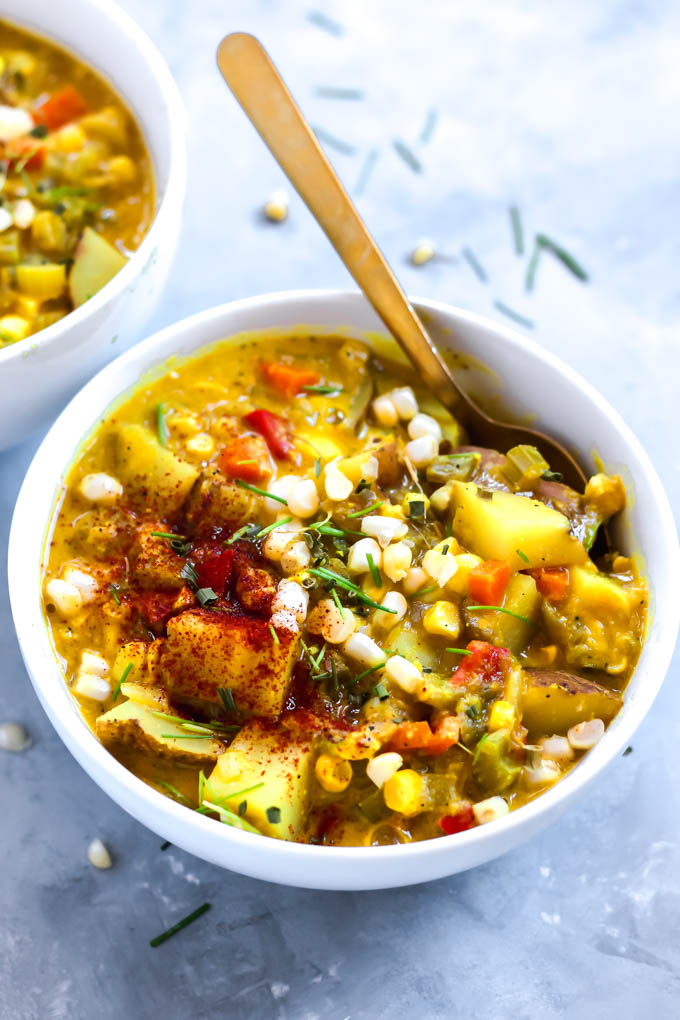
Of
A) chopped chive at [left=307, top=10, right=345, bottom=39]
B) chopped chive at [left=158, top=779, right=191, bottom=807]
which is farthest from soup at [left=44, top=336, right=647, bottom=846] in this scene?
chopped chive at [left=307, top=10, right=345, bottom=39]

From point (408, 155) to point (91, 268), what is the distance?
57.0 inches

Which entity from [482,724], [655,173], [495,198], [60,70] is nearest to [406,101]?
[495,198]

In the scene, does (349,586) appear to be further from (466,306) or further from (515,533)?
(466,306)

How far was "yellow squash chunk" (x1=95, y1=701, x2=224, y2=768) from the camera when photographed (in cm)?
279

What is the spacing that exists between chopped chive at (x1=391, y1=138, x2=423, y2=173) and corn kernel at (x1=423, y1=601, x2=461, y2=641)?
82.0 inches

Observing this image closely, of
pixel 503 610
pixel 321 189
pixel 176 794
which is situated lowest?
pixel 176 794

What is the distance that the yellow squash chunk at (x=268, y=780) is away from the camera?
107 inches

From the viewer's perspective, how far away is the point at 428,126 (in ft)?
14.6

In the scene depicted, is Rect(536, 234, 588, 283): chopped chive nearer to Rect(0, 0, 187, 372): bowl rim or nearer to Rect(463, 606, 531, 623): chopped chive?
Rect(0, 0, 187, 372): bowl rim

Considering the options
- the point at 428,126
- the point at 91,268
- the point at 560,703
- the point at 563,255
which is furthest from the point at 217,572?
the point at 428,126

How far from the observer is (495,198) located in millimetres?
4352

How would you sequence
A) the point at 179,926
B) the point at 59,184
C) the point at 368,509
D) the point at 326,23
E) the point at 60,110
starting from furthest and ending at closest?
the point at 326,23, the point at 60,110, the point at 59,184, the point at 179,926, the point at 368,509

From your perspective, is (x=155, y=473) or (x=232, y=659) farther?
(x=155, y=473)

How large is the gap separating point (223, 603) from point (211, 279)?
1.63 meters
